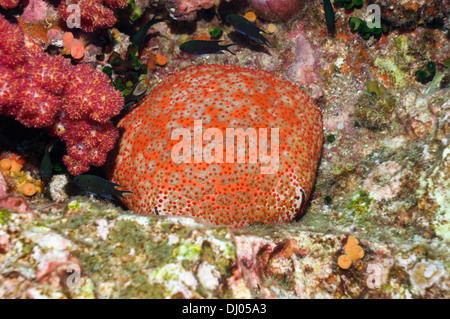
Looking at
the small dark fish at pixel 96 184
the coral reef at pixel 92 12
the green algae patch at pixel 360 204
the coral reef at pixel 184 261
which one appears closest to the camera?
the coral reef at pixel 184 261

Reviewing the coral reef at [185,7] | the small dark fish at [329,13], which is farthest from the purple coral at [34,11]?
the small dark fish at [329,13]

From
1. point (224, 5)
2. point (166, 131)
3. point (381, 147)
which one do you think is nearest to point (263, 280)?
point (166, 131)

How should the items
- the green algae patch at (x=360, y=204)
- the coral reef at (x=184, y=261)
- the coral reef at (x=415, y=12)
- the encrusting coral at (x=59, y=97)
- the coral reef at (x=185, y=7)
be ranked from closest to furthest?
the coral reef at (x=184, y=261) < the encrusting coral at (x=59, y=97) < the green algae patch at (x=360, y=204) < the coral reef at (x=415, y=12) < the coral reef at (x=185, y=7)

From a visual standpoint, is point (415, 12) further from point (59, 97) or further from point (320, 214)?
point (59, 97)

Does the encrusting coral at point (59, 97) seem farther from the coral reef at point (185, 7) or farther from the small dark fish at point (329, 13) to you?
the small dark fish at point (329, 13)

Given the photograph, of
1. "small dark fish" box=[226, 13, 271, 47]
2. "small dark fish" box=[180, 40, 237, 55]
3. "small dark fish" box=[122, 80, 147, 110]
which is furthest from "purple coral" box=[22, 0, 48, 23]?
"small dark fish" box=[226, 13, 271, 47]

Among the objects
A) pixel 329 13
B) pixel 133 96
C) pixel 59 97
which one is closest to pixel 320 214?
pixel 329 13
